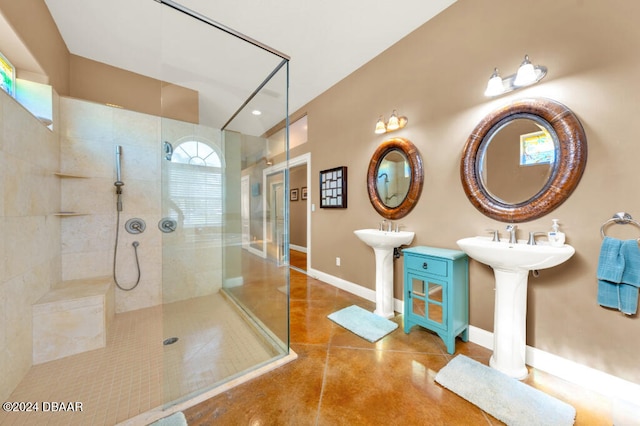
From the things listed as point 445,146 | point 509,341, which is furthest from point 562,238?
point 445,146

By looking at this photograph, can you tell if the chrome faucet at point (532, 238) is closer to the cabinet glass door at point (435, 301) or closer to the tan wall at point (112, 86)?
the cabinet glass door at point (435, 301)

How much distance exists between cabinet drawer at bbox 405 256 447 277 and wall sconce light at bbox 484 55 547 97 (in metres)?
1.33

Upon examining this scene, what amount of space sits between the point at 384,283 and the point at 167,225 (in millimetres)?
2073

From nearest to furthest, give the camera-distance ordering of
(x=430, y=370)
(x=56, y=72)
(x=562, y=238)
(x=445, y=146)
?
(x=562, y=238) → (x=430, y=370) → (x=445, y=146) → (x=56, y=72)

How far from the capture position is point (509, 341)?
4.90 feet

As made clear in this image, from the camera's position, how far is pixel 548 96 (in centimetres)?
152

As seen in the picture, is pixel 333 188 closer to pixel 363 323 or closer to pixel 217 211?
pixel 217 211

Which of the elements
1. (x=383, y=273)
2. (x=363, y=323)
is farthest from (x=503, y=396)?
(x=383, y=273)

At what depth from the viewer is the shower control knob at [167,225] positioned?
6.08 feet

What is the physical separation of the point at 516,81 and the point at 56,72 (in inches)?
159

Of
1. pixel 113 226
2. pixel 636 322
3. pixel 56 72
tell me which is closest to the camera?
pixel 636 322

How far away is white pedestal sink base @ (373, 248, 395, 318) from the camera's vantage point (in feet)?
7.61

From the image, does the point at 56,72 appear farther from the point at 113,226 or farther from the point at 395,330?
the point at 395,330

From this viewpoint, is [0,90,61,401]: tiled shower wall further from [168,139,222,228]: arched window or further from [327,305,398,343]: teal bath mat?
[327,305,398,343]: teal bath mat
